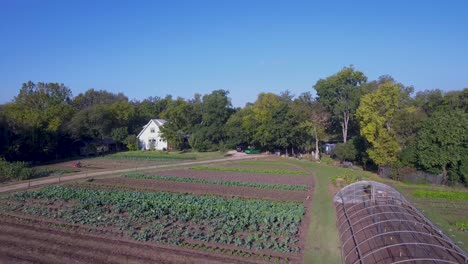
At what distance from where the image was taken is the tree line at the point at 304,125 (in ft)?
99.8

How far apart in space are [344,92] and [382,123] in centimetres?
1945

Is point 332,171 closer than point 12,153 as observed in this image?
Yes

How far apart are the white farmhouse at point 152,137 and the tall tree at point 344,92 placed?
99.3ft

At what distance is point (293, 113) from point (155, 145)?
27.8 metres

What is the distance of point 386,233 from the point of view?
13078 millimetres

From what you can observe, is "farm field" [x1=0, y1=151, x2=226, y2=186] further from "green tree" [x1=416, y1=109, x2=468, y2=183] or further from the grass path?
"green tree" [x1=416, y1=109, x2=468, y2=183]

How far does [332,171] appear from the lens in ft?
122

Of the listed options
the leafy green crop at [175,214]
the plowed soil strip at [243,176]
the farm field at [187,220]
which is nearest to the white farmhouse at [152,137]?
the plowed soil strip at [243,176]

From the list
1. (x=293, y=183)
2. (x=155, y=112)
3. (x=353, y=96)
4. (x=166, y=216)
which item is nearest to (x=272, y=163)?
(x=293, y=183)

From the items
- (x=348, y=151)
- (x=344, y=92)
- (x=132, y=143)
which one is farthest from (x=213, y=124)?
(x=348, y=151)

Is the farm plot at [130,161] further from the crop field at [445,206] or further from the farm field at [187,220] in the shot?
the crop field at [445,206]

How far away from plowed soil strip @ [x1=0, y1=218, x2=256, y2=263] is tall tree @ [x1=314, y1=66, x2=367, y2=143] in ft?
139

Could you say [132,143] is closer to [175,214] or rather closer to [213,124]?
[213,124]

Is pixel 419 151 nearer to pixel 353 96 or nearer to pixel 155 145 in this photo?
pixel 353 96
